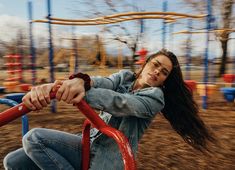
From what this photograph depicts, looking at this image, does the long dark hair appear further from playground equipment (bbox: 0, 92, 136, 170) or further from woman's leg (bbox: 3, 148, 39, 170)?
woman's leg (bbox: 3, 148, 39, 170)

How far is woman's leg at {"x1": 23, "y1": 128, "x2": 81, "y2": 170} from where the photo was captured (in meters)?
1.29

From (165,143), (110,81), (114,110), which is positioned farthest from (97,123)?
(165,143)

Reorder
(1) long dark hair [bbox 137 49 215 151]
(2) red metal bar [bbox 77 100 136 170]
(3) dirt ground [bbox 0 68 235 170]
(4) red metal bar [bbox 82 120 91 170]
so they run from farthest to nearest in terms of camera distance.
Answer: (3) dirt ground [bbox 0 68 235 170] < (1) long dark hair [bbox 137 49 215 151] < (4) red metal bar [bbox 82 120 91 170] < (2) red metal bar [bbox 77 100 136 170]

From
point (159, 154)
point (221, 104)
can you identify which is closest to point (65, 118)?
point (159, 154)

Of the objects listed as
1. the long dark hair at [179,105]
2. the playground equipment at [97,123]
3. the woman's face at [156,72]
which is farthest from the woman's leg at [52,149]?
the long dark hair at [179,105]

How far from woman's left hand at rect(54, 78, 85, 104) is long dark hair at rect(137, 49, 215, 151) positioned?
68 centimetres

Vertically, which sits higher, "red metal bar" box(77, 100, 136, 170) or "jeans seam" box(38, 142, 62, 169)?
"red metal bar" box(77, 100, 136, 170)

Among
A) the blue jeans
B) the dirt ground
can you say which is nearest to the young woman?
the blue jeans

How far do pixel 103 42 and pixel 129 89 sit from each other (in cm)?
983

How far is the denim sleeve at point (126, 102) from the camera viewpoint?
3.70ft

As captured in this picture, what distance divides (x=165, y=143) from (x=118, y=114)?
9.62ft

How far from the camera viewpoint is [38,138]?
130 centimetres

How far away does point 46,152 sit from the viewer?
1307 millimetres

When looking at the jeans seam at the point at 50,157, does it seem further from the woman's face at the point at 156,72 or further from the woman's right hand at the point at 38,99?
the woman's face at the point at 156,72
